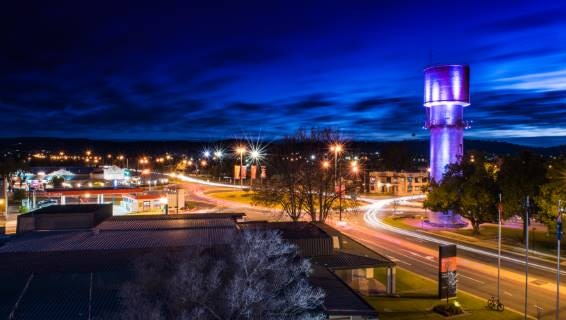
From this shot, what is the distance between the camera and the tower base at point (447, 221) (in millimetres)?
59000

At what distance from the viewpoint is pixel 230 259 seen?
19922mm

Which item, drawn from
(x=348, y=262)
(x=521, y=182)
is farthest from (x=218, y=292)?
(x=521, y=182)

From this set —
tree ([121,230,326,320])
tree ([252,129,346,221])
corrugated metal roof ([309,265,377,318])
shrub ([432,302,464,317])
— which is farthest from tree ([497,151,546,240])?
tree ([121,230,326,320])

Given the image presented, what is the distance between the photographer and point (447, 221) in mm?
59375

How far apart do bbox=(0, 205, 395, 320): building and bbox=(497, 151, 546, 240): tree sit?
2045 centimetres

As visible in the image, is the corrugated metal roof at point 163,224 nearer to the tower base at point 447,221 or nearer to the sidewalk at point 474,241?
the sidewalk at point 474,241

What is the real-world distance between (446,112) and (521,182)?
15.0m

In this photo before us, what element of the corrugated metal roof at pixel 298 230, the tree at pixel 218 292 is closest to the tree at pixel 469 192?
the corrugated metal roof at pixel 298 230

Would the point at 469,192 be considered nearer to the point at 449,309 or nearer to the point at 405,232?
the point at 405,232

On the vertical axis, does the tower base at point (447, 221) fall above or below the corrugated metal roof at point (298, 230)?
below

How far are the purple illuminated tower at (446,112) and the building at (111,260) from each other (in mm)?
27035

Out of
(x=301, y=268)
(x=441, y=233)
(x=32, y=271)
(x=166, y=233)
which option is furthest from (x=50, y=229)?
(x=441, y=233)

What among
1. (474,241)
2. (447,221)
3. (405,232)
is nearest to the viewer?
(474,241)

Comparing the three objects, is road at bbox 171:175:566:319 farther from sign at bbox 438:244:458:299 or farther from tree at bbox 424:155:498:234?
tree at bbox 424:155:498:234
